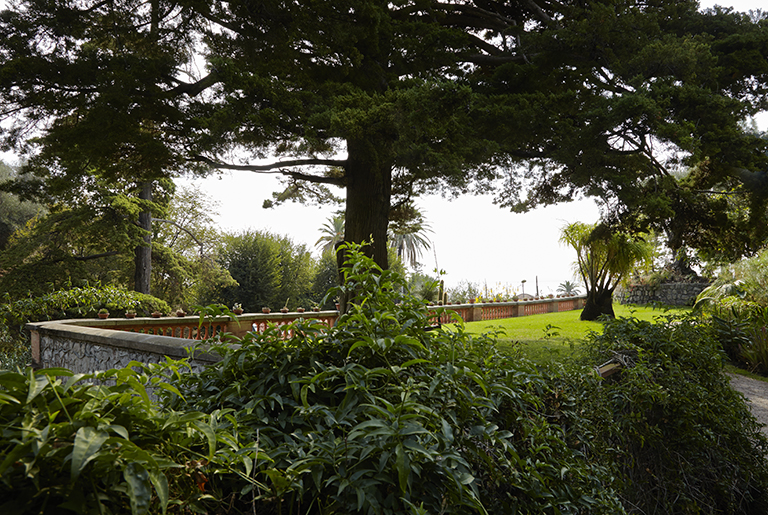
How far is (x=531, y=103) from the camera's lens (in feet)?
24.8

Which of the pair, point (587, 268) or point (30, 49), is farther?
point (587, 268)

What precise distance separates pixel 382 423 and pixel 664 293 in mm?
25661

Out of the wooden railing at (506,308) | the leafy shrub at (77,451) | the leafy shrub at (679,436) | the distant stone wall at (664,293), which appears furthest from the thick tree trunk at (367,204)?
the distant stone wall at (664,293)

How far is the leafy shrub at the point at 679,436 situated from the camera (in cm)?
345

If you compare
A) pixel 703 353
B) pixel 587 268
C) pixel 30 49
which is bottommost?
pixel 703 353

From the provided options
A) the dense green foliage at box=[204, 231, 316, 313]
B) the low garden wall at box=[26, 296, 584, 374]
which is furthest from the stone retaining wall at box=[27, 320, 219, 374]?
the dense green foliage at box=[204, 231, 316, 313]

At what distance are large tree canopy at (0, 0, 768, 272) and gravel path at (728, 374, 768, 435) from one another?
3.06 metres

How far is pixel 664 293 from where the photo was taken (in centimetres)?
2231

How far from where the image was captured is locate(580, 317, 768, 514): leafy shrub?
3.45m

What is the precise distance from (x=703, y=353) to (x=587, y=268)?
9.81 meters

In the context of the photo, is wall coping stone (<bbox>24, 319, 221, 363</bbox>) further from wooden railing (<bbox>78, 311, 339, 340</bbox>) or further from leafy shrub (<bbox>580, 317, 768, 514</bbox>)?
leafy shrub (<bbox>580, 317, 768, 514</bbox>)

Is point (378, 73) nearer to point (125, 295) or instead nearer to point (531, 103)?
point (531, 103)

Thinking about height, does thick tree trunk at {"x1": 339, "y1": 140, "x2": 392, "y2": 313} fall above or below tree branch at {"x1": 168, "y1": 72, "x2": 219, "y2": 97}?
below

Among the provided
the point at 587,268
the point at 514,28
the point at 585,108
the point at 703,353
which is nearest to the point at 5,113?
the point at 514,28
